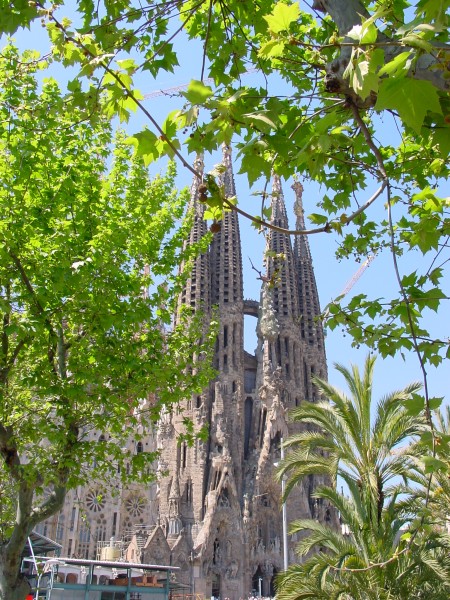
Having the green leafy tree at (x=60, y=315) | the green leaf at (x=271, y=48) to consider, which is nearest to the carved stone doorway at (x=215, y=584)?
the green leafy tree at (x=60, y=315)

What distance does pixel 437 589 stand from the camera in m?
12.0

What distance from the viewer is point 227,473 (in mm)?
44031

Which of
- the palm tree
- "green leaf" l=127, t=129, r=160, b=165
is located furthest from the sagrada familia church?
"green leaf" l=127, t=129, r=160, b=165

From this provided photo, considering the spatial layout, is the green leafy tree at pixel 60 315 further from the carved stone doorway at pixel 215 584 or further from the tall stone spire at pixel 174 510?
the carved stone doorway at pixel 215 584

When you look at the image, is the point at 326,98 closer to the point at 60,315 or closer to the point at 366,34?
the point at 366,34

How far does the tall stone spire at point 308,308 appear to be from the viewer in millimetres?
55156

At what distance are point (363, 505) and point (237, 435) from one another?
35245 mm

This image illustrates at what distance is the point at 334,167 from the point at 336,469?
8.26 meters

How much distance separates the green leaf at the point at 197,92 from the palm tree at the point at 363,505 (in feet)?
32.0

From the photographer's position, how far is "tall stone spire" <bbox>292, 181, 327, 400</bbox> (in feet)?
181

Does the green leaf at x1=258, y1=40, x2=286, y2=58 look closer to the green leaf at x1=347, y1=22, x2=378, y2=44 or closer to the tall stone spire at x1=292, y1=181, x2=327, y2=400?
the green leaf at x1=347, y1=22, x2=378, y2=44

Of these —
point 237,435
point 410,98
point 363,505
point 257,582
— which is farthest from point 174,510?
point 410,98

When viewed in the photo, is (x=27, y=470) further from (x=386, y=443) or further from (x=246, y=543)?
(x=246, y=543)

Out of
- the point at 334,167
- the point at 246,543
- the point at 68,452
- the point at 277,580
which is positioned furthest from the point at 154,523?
the point at 334,167
